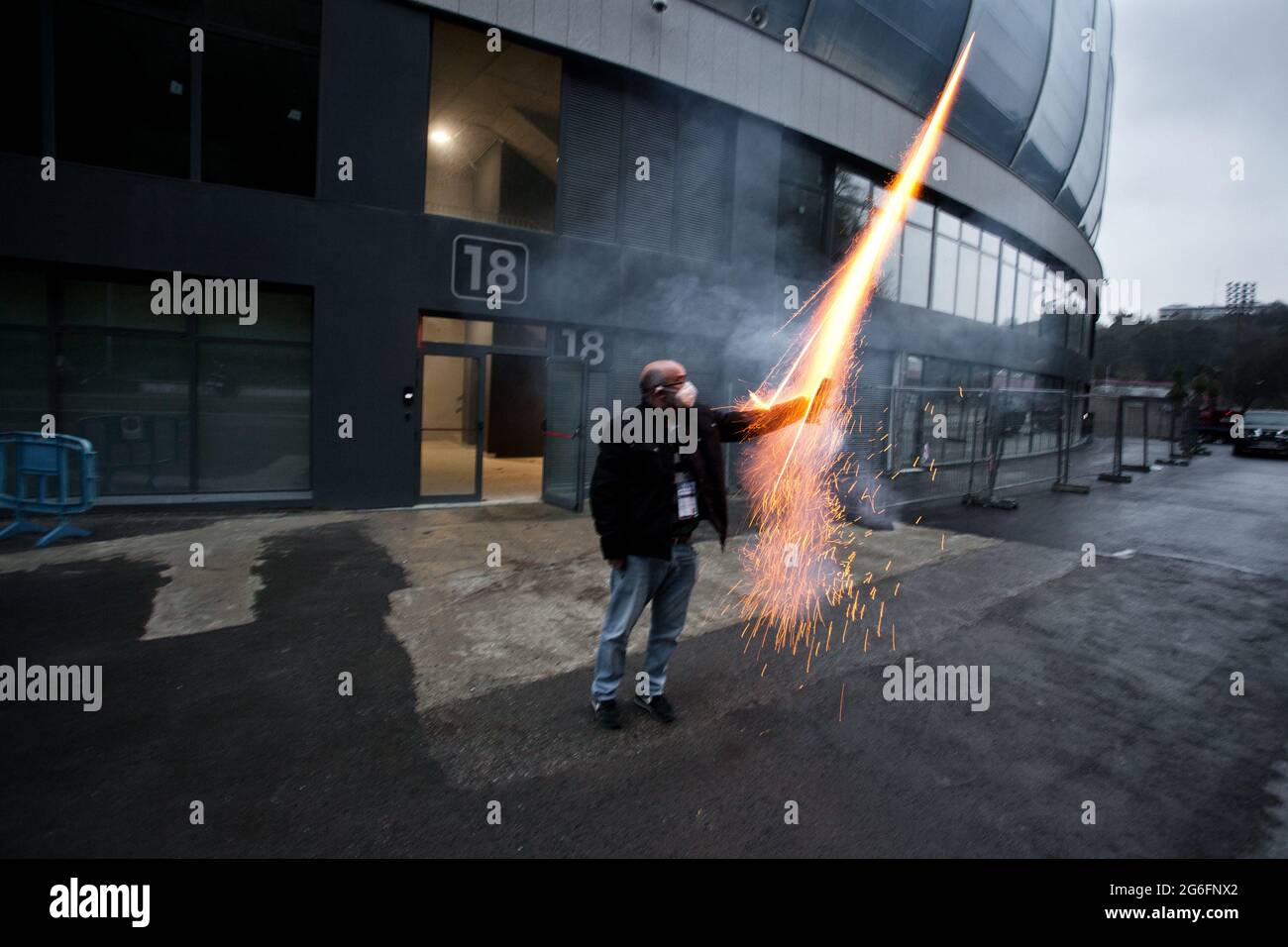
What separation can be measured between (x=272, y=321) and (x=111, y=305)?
190 centimetres

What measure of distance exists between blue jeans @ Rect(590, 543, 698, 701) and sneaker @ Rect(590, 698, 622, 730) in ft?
0.13

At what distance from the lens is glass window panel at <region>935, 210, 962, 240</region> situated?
58.5ft

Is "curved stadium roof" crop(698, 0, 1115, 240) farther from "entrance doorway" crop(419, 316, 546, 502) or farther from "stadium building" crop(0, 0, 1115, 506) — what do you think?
"entrance doorway" crop(419, 316, 546, 502)

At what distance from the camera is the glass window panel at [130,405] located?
8.91 m

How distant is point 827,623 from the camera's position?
19.2 feet

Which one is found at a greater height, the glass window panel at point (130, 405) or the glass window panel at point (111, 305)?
the glass window panel at point (111, 305)

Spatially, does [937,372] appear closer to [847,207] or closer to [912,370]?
[912,370]

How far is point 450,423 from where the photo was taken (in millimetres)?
10758

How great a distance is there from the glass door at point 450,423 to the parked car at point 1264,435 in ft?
87.4

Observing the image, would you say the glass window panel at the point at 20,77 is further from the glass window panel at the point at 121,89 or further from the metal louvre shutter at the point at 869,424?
the metal louvre shutter at the point at 869,424

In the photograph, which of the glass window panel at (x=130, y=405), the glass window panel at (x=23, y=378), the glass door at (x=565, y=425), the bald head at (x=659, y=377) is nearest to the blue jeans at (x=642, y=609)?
the bald head at (x=659, y=377)
